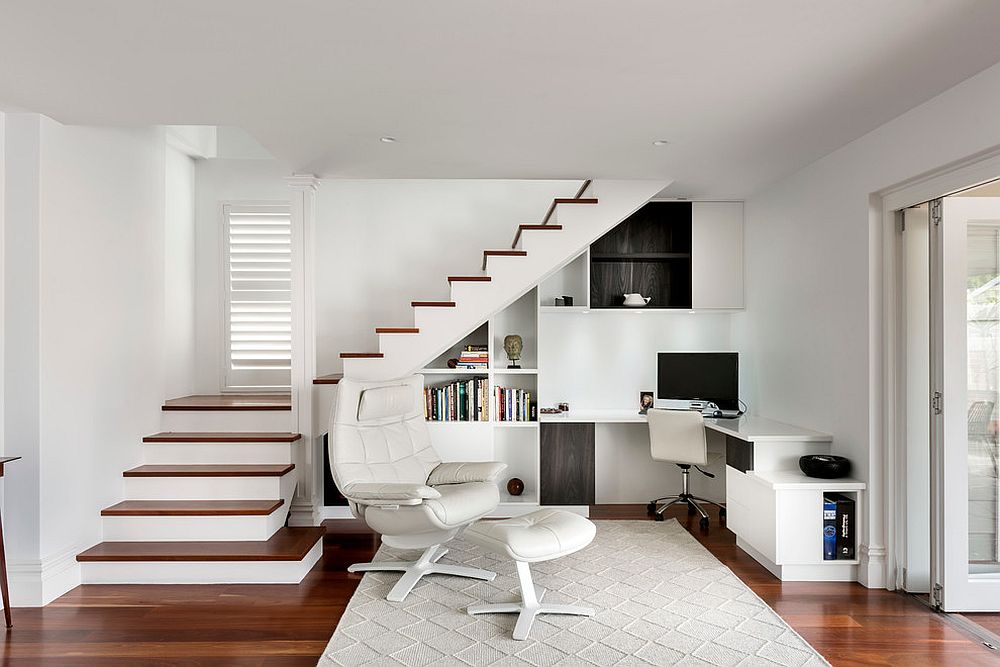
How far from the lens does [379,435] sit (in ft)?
14.0

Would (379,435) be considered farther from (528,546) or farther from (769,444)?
(769,444)

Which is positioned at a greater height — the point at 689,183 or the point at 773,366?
the point at 689,183

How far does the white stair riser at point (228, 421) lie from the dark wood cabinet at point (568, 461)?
1.94 metres

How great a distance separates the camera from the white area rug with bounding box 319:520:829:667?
287 cm

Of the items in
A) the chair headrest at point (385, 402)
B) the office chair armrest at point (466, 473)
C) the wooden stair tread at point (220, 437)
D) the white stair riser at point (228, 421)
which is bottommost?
the office chair armrest at point (466, 473)

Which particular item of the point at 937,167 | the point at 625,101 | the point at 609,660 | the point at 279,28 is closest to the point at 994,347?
the point at 937,167

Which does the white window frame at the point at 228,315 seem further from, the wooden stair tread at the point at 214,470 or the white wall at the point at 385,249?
the wooden stair tread at the point at 214,470

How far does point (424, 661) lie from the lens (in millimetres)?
2832

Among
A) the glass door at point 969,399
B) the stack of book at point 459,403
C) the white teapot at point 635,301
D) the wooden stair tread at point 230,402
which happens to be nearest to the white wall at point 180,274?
the wooden stair tread at point 230,402

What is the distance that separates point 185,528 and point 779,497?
10.8 ft

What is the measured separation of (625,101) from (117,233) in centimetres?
294

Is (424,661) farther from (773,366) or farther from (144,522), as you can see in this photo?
(773,366)

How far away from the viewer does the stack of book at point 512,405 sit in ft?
17.7

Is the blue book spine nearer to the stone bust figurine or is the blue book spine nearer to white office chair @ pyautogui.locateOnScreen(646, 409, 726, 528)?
white office chair @ pyautogui.locateOnScreen(646, 409, 726, 528)
